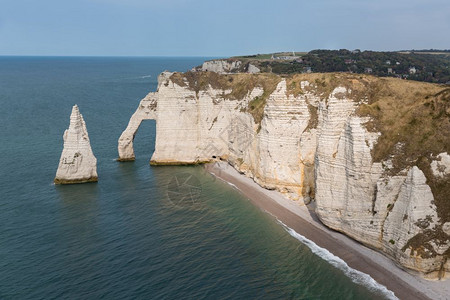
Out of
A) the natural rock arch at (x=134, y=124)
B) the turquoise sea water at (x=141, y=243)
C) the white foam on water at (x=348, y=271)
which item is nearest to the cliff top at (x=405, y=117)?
the white foam on water at (x=348, y=271)

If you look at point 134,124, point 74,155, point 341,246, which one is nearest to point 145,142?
point 134,124

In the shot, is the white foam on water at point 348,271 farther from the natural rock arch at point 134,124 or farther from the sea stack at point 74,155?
the natural rock arch at point 134,124

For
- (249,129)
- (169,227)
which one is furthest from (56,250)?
(249,129)

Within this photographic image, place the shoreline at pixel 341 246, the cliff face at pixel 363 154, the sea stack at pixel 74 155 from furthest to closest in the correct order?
the sea stack at pixel 74 155, the cliff face at pixel 363 154, the shoreline at pixel 341 246

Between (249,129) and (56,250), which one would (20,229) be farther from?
(249,129)

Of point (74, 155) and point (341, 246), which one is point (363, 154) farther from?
point (74, 155)
